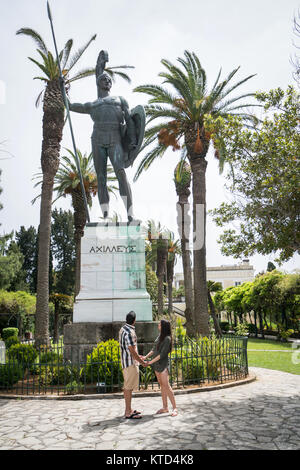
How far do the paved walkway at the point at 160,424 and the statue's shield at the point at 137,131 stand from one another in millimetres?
5531

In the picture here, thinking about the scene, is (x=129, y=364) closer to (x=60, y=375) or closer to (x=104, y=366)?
(x=104, y=366)

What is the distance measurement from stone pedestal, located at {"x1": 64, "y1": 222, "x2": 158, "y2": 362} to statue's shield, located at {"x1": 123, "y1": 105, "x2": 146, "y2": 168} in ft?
5.87

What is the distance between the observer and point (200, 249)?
14.3 meters

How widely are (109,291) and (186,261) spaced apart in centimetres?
1295

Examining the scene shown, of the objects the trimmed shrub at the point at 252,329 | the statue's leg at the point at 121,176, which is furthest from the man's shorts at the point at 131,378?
the trimmed shrub at the point at 252,329

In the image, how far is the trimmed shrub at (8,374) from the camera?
7383 mm

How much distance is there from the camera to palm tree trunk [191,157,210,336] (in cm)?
1403

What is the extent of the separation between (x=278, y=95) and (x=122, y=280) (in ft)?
15.9

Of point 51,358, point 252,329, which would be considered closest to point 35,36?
point 51,358

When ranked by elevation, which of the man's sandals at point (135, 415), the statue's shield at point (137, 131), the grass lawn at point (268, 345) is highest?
the statue's shield at point (137, 131)

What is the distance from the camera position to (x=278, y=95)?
7.37 m

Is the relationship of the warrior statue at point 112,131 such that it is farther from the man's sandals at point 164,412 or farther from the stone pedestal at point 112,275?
the man's sandals at point 164,412
